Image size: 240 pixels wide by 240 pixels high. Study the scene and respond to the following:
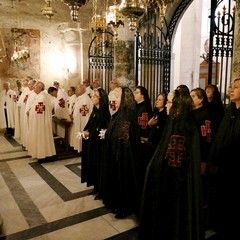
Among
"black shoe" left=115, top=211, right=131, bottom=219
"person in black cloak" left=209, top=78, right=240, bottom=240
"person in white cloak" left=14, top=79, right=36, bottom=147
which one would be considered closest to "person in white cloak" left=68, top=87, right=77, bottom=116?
"person in white cloak" left=14, top=79, right=36, bottom=147

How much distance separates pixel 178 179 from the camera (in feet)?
9.70

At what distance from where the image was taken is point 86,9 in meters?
13.7

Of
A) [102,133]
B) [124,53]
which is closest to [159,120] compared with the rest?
[102,133]

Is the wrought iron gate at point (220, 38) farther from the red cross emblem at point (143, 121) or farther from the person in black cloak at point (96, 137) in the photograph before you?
the person in black cloak at point (96, 137)

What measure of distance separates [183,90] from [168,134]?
19.5 inches

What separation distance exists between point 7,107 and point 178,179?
9.67 metres

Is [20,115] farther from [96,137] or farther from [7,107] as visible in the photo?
[96,137]

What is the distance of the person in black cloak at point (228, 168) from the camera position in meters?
3.75

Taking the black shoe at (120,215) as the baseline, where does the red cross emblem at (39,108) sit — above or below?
above

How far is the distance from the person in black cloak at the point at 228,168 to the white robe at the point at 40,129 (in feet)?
15.7

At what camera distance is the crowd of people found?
299 centimetres

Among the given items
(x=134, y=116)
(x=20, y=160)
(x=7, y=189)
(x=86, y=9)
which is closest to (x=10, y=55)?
(x=86, y=9)

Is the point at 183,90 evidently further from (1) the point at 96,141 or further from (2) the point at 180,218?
(1) the point at 96,141

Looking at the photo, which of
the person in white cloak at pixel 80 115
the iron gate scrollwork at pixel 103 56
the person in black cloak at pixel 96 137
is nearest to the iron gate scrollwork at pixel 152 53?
the iron gate scrollwork at pixel 103 56
